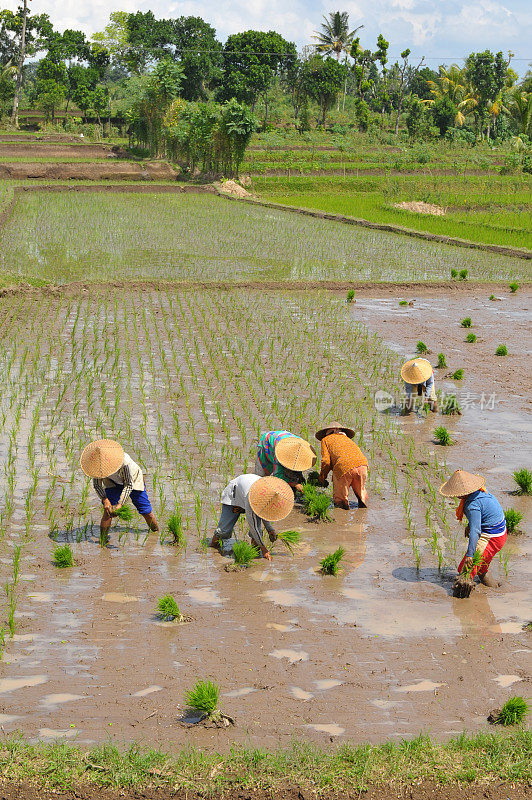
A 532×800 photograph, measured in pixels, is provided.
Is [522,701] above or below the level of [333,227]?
below

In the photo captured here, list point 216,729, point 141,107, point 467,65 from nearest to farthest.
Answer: point 216,729, point 141,107, point 467,65

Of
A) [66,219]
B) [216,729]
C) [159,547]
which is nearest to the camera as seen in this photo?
[216,729]

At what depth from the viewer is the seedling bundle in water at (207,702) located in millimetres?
3230

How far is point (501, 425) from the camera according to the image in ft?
24.5

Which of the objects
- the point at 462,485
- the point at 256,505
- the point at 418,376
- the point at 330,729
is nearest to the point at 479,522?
the point at 462,485

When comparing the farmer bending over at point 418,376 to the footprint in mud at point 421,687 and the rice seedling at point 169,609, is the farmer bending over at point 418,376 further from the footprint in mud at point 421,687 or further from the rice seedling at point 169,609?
the footprint in mud at point 421,687

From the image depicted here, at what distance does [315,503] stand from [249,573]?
34.9 inches

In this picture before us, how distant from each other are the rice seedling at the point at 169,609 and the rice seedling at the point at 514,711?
1.60m

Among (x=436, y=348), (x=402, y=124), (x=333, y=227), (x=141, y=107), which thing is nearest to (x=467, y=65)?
(x=402, y=124)

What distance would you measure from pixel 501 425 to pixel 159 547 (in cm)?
379

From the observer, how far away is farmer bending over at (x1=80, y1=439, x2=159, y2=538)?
15.8 ft

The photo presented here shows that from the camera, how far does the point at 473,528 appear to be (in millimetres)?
4480

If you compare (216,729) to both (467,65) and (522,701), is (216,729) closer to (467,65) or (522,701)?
(522,701)

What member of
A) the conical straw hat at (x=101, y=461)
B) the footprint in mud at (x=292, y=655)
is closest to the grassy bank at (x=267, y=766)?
the footprint in mud at (x=292, y=655)
